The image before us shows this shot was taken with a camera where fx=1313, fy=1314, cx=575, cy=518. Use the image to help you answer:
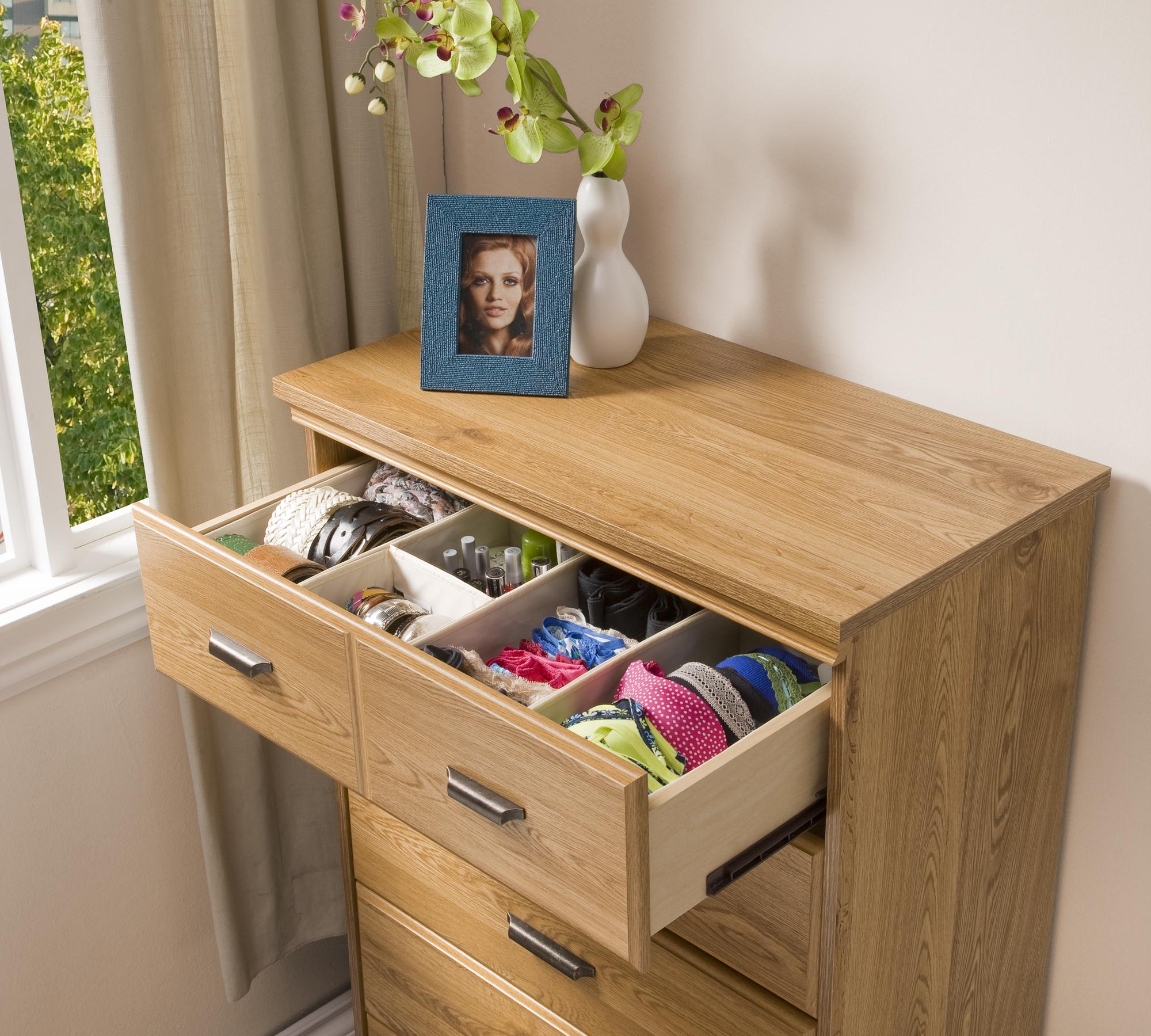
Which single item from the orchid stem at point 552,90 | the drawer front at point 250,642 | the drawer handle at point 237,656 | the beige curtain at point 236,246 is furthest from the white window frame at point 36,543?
the orchid stem at point 552,90

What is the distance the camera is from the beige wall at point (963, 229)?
46.5 inches

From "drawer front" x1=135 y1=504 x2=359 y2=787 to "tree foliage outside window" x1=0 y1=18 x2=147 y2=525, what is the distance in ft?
1.25

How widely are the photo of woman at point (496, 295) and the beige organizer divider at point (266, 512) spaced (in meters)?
0.20

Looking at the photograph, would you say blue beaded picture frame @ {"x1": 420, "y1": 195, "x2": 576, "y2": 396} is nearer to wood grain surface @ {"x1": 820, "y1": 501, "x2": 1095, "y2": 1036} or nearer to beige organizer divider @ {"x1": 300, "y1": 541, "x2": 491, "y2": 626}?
beige organizer divider @ {"x1": 300, "y1": 541, "x2": 491, "y2": 626}

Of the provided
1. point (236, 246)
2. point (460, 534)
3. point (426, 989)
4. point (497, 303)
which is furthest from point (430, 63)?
point (426, 989)

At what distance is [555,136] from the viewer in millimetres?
1343

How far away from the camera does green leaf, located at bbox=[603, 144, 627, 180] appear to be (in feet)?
4.46

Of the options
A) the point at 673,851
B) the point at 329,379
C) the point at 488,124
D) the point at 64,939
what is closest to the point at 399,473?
the point at 329,379

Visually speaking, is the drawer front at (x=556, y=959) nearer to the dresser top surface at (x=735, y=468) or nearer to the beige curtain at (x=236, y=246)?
the beige curtain at (x=236, y=246)

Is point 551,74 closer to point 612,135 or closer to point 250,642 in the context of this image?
point 612,135

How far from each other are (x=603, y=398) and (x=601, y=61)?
44 cm

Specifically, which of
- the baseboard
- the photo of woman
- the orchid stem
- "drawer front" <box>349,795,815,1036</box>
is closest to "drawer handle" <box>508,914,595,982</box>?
"drawer front" <box>349,795,815,1036</box>

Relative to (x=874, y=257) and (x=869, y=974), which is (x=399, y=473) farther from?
(x=869, y=974)

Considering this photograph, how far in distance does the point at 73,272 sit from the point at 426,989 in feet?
3.13
